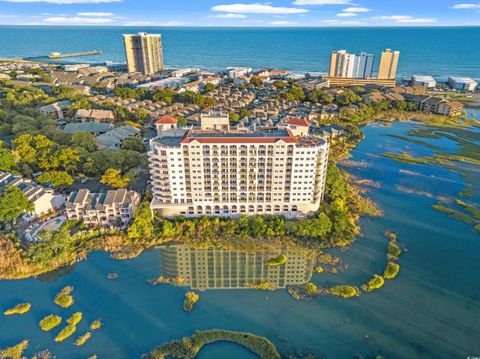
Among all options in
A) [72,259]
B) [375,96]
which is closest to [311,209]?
[72,259]

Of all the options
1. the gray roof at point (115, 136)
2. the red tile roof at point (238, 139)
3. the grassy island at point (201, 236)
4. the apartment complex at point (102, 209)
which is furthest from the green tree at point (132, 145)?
the red tile roof at point (238, 139)

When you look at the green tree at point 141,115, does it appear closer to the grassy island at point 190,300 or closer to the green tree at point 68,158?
the green tree at point 68,158

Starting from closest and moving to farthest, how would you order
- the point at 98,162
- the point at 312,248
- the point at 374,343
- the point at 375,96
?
the point at 374,343, the point at 312,248, the point at 98,162, the point at 375,96

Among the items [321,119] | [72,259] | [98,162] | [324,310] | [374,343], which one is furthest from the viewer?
[321,119]

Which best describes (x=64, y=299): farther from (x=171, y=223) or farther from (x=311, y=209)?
(x=311, y=209)

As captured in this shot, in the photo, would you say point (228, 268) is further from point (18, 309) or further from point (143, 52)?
point (143, 52)

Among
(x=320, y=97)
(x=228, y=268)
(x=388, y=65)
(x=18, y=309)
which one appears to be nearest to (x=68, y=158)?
(x=18, y=309)
